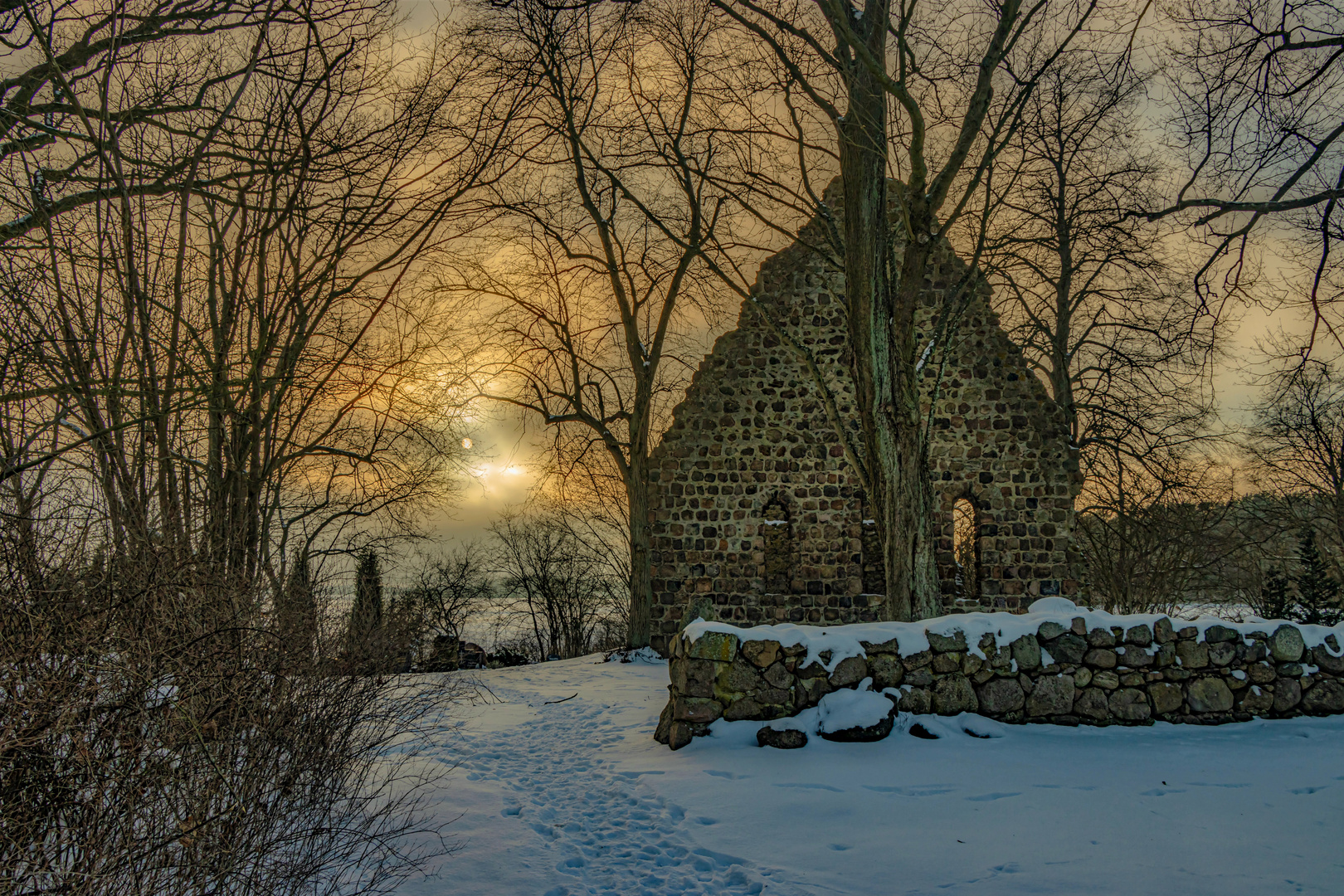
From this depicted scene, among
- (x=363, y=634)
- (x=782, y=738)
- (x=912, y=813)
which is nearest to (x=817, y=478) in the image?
(x=782, y=738)

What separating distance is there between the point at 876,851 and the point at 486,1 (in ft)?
27.8

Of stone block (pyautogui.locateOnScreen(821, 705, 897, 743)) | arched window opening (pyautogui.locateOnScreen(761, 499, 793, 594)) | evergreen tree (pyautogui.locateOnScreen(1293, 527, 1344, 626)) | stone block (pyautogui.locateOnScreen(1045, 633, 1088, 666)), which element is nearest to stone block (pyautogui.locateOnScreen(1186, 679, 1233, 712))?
stone block (pyautogui.locateOnScreen(1045, 633, 1088, 666))

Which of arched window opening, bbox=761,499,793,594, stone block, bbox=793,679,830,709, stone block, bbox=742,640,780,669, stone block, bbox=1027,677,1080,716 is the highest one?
arched window opening, bbox=761,499,793,594

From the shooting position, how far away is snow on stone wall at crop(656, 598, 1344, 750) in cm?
687

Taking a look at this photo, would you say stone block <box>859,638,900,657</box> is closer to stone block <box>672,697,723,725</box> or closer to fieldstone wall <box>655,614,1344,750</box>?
→ fieldstone wall <box>655,614,1344,750</box>

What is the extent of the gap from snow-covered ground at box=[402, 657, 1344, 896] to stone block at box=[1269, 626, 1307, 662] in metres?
0.58

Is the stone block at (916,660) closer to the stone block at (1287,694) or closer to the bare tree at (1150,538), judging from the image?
the stone block at (1287,694)

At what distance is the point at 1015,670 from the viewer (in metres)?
7.16

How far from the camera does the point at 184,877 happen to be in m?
2.68

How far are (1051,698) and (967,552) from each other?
977 cm

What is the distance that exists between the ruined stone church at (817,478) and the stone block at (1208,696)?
606 cm

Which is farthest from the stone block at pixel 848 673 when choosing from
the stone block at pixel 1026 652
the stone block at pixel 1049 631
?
the stone block at pixel 1049 631

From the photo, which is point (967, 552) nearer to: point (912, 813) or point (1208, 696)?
point (1208, 696)

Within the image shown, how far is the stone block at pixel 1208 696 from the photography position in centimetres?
728
